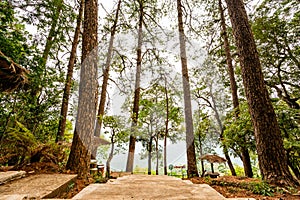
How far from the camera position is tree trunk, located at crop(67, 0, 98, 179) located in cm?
312

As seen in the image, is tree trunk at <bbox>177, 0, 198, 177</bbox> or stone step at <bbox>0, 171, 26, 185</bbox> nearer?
stone step at <bbox>0, 171, 26, 185</bbox>

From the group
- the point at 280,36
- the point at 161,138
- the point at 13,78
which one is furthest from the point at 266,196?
the point at 161,138

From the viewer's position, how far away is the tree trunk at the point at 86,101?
3118mm

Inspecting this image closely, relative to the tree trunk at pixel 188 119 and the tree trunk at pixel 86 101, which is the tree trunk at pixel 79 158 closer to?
the tree trunk at pixel 86 101

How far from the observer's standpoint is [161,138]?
46.8 feet

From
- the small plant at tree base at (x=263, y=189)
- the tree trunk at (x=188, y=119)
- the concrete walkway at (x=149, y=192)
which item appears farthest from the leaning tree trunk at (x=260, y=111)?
the tree trunk at (x=188, y=119)

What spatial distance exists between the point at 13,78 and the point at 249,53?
4.10m

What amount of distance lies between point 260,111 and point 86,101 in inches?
126

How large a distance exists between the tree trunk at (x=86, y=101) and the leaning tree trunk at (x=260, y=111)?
9.83 ft

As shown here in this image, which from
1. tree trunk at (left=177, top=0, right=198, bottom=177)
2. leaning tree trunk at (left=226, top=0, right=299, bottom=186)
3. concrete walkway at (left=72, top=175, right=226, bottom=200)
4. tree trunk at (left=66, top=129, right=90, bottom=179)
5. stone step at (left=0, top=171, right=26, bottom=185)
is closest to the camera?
concrete walkway at (left=72, top=175, right=226, bottom=200)

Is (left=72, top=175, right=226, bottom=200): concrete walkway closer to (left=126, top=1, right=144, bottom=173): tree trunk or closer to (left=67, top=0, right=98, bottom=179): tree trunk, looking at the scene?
(left=67, top=0, right=98, bottom=179): tree trunk

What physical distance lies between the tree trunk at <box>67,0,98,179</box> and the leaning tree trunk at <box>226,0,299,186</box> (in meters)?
3.00

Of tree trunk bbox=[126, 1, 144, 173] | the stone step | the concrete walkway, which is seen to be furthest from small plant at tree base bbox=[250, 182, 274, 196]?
tree trunk bbox=[126, 1, 144, 173]

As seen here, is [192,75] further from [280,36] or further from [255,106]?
[255,106]
